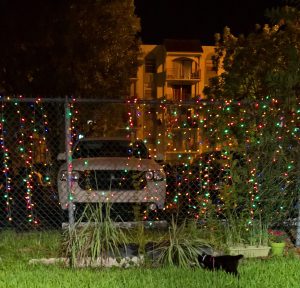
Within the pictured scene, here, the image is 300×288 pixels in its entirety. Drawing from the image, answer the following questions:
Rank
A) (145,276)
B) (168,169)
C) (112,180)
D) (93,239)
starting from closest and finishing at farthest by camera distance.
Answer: (145,276)
(93,239)
(112,180)
(168,169)

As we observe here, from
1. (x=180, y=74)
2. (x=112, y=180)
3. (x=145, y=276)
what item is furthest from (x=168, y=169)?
(x=180, y=74)

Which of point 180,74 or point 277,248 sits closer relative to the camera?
point 277,248

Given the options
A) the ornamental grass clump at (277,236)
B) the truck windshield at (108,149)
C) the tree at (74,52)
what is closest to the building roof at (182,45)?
the tree at (74,52)

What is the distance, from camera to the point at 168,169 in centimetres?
903

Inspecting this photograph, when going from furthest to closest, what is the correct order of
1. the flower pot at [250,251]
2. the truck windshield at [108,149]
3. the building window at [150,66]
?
the building window at [150,66] < the truck windshield at [108,149] < the flower pot at [250,251]

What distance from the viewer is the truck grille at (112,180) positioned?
7.37 meters

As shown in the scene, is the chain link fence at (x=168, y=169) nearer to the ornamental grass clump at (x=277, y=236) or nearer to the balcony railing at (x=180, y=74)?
the ornamental grass clump at (x=277, y=236)

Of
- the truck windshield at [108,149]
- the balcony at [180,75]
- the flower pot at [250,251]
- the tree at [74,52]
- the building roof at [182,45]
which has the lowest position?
the flower pot at [250,251]

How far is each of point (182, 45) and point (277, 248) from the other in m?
29.8

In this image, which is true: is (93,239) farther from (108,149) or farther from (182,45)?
(182,45)

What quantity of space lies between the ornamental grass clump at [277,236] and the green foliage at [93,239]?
2.09 m

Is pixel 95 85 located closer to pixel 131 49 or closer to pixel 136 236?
Answer: pixel 131 49

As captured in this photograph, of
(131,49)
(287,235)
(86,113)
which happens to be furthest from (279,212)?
(131,49)

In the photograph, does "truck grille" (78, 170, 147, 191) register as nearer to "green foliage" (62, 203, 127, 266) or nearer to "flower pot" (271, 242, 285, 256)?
"green foliage" (62, 203, 127, 266)
